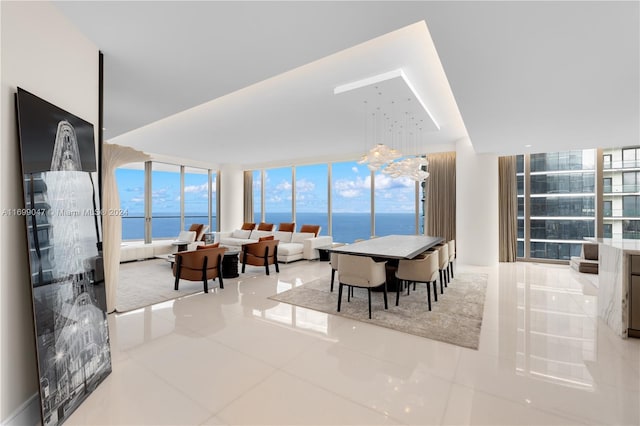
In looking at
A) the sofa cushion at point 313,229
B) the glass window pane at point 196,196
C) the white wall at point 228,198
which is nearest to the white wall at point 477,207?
the sofa cushion at point 313,229

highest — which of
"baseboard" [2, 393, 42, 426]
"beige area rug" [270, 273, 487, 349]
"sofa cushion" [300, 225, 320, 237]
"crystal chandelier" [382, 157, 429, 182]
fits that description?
"crystal chandelier" [382, 157, 429, 182]

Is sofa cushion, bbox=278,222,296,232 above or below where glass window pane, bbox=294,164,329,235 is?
below

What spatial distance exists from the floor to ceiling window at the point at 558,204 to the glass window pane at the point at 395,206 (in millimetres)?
2685

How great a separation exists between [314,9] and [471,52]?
145 cm

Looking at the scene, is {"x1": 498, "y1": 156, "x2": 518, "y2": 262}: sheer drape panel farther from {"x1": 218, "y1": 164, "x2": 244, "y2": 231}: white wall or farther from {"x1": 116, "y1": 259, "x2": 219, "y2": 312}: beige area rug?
{"x1": 218, "y1": 164, "x2": 244, "y2": 231}: white wall

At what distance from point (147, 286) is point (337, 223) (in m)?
6.03

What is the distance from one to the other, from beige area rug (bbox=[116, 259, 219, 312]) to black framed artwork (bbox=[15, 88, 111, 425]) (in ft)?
6.56

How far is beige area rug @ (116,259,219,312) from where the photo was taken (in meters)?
4.12

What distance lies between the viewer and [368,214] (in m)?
8.80

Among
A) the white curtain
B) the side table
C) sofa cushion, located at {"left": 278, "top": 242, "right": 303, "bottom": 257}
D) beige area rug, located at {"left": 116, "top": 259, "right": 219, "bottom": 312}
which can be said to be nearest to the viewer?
the white curtain

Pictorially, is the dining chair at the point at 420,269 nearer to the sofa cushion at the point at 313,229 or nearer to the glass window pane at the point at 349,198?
the sofa cushion at the point at 313,229

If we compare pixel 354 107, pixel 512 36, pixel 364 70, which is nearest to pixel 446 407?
pixel 512 36

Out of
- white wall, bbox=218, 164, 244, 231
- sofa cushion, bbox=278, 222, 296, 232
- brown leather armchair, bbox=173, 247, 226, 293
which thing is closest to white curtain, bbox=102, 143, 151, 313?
brown leather armchair, bbox=173, 247, 226, 293

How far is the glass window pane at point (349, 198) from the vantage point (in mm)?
8859
